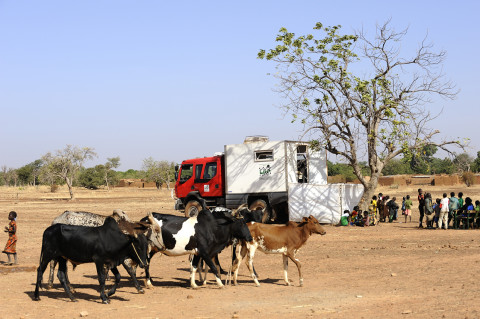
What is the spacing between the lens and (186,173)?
30.3 meters

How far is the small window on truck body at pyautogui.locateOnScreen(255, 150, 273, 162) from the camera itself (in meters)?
28.2

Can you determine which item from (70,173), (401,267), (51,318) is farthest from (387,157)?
(70,173)

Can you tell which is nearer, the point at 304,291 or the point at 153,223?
the point at 304,291

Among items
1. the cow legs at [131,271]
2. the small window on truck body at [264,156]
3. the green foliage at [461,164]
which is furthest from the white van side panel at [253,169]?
the cow legs at [131,271]

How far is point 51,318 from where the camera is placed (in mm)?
10320

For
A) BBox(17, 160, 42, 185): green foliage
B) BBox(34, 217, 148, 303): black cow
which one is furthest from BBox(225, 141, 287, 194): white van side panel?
BBox(17, 160, 42, 185): green foliage

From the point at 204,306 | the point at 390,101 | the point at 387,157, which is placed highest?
the point at 390,101

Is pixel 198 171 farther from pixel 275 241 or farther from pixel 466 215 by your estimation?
pixel 275 241

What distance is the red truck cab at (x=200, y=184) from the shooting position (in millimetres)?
29141

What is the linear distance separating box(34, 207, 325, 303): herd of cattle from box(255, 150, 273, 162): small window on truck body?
1441 centimetres

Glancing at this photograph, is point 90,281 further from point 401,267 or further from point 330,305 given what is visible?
point 401,267

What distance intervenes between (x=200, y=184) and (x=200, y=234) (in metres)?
16.5

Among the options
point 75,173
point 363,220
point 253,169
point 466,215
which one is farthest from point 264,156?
point 75,173

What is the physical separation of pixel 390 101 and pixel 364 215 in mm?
5515
